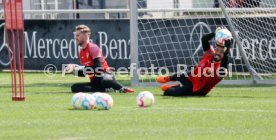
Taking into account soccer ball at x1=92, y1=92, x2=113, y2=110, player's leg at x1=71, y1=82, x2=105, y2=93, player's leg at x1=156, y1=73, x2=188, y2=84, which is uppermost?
player's leg at x1=156, y1=73, x2=188, y2=84

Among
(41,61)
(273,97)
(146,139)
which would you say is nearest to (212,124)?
(146,139)

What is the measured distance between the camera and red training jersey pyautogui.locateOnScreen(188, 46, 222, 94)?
19.3m

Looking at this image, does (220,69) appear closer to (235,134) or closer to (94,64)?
(94,64)

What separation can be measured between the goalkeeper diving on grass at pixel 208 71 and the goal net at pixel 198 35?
3930 millimetres

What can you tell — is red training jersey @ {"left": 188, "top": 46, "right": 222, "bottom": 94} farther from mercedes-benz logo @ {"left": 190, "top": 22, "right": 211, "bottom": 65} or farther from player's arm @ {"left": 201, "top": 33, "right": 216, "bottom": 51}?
mercedes-benz logo @ {"left": 190, "top": 22, "right": 211, "bottom": 65}

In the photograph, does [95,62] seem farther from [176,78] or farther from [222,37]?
[222,37]

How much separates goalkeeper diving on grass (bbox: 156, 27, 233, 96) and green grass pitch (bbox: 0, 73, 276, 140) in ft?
0.79

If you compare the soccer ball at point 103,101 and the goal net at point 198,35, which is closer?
the soccer ball at point 103,101

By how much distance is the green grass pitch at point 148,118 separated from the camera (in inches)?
495

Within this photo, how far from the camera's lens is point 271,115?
1493 cm

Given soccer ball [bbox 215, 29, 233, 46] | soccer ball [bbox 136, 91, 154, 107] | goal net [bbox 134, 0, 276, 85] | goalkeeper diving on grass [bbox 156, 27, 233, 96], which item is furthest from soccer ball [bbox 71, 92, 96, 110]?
goal net [bbox 134, 0, 276, 85]

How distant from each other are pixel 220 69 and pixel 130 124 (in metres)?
5.80

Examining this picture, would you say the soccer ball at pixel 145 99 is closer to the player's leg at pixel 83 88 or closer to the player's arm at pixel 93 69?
the player's arm at pixel 93 69

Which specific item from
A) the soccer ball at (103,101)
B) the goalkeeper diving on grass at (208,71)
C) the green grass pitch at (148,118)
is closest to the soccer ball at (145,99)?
the green grass pitch at (148,118)
